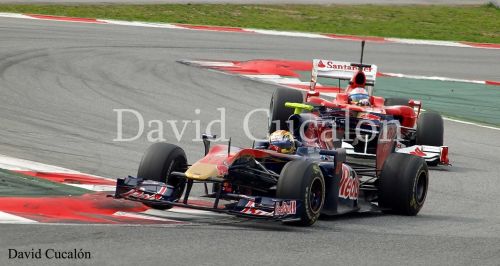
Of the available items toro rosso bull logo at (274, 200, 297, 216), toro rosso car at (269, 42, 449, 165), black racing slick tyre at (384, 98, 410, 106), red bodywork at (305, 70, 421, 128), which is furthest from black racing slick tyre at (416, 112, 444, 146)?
toro rosso bull logo at (274, 200, 297, 216)

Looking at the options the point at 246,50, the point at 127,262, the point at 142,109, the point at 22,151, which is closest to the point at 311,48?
the point at 246,50

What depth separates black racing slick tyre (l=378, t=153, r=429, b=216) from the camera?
12406mm

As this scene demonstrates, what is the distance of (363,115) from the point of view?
52.4ft

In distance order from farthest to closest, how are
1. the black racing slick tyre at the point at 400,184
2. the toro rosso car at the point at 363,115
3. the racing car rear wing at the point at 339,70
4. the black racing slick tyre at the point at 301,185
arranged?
1. the racing car rear wing at the point at 339,70
2. the toro rosso car at the point at 363,115
3. the black racing slick tyre at the point at 400,184
4. the black racing slick tyre at the point at 301,185

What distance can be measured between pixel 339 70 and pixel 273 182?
6126mm

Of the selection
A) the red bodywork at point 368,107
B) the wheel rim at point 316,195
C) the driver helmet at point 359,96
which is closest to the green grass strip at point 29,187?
the wheel rim at point 316,195

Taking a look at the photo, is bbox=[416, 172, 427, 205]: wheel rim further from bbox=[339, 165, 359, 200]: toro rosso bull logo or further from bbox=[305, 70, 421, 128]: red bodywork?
bbox=[305, 70, 421, 128]: red bodywork

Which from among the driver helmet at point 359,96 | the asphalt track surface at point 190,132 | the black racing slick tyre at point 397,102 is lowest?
the asphalt track surface at point 190,132

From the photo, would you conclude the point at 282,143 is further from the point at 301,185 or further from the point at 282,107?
the point at 282,107

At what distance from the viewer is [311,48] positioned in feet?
92.5

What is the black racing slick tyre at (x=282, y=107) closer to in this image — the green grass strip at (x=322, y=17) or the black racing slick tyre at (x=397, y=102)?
the black racing slick tyre at (x=397, y=102)

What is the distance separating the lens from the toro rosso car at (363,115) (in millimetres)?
15461

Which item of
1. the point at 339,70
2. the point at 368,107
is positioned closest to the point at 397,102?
the point at 339,70

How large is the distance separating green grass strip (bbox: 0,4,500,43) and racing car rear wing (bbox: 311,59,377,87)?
13.9m
